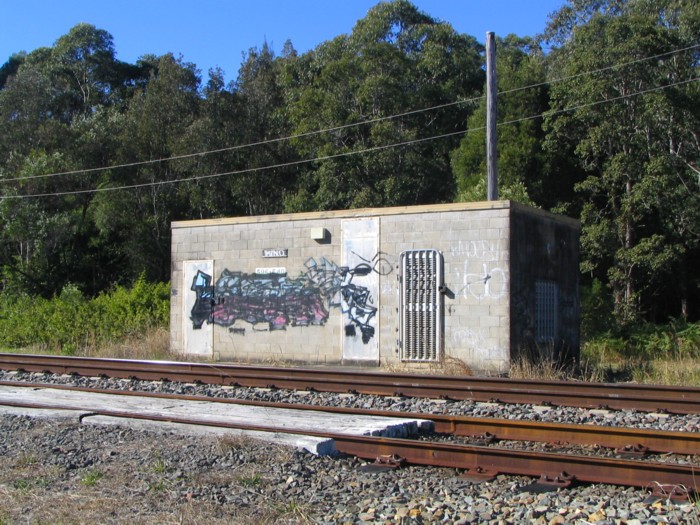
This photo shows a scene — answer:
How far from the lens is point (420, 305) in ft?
56.3

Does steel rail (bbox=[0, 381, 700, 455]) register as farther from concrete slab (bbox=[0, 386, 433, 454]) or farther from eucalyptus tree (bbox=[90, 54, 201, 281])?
eucalyptus tree (bbox=[90, 54, 201, 281])

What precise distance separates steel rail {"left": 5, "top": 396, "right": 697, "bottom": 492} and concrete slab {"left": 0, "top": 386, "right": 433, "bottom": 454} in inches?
14.7

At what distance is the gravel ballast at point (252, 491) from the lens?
618cm

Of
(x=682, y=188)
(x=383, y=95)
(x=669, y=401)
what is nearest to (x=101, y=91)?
Answer: (x=383, y=95)

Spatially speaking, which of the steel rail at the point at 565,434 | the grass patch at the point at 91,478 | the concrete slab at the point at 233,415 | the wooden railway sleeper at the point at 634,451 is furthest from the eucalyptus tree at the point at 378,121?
the grass patch at the point at 91,478

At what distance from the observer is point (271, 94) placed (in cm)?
4572

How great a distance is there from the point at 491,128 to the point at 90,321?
14566 millimetres

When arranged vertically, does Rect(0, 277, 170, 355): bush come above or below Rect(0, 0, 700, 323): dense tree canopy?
below

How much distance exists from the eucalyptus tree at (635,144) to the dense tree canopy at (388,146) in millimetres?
81

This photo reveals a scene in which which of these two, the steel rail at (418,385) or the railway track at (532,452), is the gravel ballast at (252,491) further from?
the steel rail at (418,385)

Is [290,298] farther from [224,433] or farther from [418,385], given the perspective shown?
[224,433]

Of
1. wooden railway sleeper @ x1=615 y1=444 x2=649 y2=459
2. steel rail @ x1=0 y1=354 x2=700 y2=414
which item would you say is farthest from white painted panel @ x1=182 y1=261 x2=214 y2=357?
wooden railway sleeper @ x1=615 y1=444 x2=649 y2=459

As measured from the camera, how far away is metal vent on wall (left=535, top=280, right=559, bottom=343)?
57.6 feet

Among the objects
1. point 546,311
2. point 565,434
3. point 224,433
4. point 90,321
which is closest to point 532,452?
point 565,434
